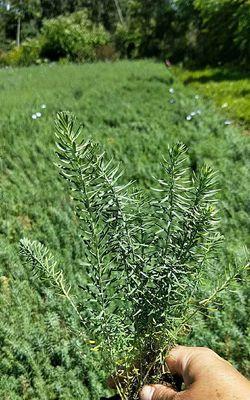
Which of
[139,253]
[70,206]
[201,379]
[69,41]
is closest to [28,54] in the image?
[69,41]

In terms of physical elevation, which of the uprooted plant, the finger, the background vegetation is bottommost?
the background vegetation

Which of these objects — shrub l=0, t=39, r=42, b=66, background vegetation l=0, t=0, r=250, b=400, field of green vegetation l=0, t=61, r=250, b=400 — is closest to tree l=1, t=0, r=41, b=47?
shrub l=0, t=39, r=42, b=66

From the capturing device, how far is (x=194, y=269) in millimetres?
1583

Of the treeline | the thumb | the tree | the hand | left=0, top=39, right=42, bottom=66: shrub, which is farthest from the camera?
the tree

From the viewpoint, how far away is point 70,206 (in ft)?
15.5

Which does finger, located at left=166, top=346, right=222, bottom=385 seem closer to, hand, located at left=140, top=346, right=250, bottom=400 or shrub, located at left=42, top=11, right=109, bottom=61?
hand, located at left=140, top=346, right=250, bottom=400

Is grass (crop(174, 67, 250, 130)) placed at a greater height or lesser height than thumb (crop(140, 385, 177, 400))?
lesser

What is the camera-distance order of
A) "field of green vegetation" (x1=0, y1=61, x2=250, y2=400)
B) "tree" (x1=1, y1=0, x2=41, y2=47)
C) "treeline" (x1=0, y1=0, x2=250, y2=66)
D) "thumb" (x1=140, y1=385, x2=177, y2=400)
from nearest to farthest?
"thumb" (x1=140, y1=385, x2=177, y2=400), "field of green vegetation" (x1=0, y1=61, x2=250, y2=400), "treeline" (x1=0, y1=0, x2=250, y2=66), "tree" (x1=1, y1=0, x2=41, y2=47)

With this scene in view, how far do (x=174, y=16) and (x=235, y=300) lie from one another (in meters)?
22.6

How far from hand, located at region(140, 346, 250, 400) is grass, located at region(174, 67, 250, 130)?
642cm

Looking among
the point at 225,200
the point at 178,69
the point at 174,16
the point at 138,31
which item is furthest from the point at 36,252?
the point at 138,31

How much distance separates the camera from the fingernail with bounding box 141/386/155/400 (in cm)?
152

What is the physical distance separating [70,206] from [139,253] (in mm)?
3205

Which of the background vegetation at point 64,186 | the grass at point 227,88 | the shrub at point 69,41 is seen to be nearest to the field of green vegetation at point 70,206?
the background vegetation at point 64,186
